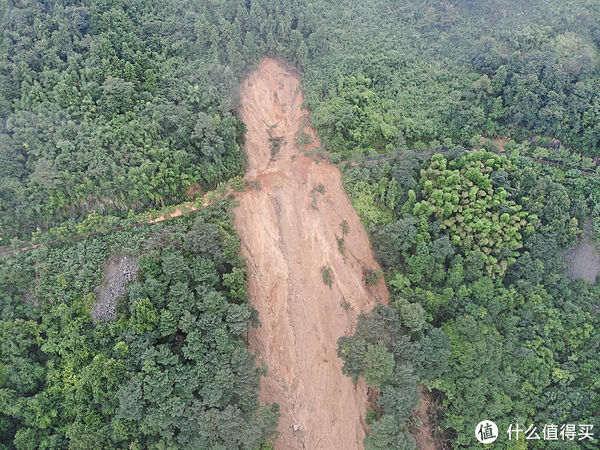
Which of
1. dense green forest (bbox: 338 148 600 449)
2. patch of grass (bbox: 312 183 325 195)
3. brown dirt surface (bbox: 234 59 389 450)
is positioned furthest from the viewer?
patch of grass (bbox: 312 183 325 195)

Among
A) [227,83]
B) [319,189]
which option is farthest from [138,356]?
[227,83]

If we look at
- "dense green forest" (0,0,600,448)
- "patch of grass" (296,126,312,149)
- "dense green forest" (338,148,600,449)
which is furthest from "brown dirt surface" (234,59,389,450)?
"dense green forest" (338,148,600,449)

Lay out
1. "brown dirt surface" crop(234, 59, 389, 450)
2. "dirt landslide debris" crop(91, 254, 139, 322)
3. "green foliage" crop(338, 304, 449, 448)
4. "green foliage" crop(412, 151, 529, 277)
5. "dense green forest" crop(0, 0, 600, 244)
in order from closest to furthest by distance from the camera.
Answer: "green foliage" crop(338, 304, 449, 448)
"dirt landslide debris" crop(91, 254, 139, 322)
"brown dirt surface" crop(234, 59, 389, 450)
"dense green forest" crop(0, 0, 600, 244)
"green foliage" crop(412, 151, 529, 277)

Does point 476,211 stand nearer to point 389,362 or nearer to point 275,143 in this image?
point 389,362

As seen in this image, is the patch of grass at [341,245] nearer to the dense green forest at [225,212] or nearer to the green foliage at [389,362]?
the dense green forest at [225,212]

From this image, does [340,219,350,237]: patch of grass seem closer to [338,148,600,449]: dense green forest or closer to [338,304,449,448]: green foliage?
[338,148,600,449]: dense green forest

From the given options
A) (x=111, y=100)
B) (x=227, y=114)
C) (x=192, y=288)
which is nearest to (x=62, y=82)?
(x=111, y=100)
